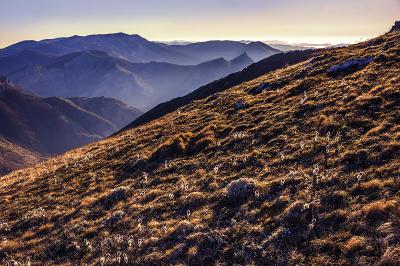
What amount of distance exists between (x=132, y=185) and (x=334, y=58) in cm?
3172

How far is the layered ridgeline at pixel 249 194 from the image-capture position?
1477cm

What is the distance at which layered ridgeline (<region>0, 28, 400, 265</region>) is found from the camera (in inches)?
582

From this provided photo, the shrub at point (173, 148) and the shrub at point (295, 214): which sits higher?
the shrub at point (173, 148)

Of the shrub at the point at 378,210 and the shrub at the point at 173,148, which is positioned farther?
the shrub at the point at 173,148

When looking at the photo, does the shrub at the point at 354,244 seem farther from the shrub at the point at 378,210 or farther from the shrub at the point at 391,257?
the shrub at the point at 378,210

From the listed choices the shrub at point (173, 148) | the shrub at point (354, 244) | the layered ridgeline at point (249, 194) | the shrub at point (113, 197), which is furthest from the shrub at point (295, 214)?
the shrub at point (173, 148)

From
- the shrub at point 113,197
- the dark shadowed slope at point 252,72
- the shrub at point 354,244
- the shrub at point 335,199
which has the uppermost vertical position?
the dark shadowed slope at point 252,72

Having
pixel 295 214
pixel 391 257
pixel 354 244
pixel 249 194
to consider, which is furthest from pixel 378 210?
pixel 249 194

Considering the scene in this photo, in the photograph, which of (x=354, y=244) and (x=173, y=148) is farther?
(x=173, y=148)

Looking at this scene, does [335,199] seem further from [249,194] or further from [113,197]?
[113,197]

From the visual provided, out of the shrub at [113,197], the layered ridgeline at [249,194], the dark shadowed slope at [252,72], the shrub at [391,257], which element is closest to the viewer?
the shrub at [391,257]

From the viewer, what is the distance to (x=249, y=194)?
19297 mm

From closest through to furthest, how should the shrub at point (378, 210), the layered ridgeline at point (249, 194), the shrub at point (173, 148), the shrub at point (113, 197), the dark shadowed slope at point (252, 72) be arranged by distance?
1. the shrub at point (378, 210)
2. the layered ridgeline at point (249, 194)
3. the shrub at point (113, 197)
4. the shrub at point (173, 148)
5. the dark shadowed slope at point (252, 72)

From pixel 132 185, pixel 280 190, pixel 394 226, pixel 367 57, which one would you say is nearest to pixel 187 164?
pixel 132 185
